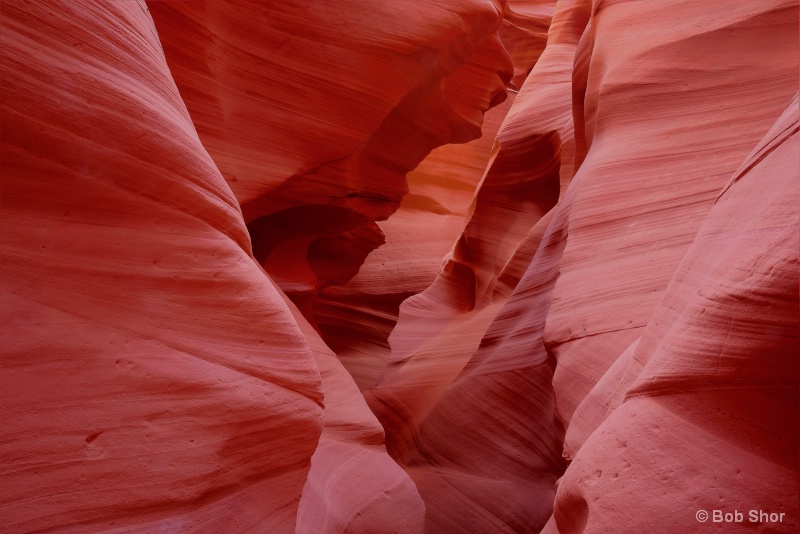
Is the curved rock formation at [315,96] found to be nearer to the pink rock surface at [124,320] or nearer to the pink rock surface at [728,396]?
the pink rock surface at [124,320]

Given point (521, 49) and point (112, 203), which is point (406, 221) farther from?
point (112, 203)

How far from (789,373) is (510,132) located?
23.0 feet

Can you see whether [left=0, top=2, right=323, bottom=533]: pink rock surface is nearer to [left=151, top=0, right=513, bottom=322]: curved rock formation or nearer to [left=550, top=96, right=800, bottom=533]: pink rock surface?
[left=550, top=96, right=800, bottom=533]: pink rock surface

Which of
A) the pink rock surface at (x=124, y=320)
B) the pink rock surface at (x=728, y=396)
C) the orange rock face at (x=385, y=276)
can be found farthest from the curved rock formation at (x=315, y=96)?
the pink rock surface at (x=728, y=396)

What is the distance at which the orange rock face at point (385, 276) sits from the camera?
6.67 feet

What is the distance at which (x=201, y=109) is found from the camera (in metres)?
4.95

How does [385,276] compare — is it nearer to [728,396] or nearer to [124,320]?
[124,320]

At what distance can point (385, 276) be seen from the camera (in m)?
9.67

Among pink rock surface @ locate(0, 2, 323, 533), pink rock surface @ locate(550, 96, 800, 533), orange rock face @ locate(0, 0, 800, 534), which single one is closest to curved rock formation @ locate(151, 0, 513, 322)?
orange rock face @ locate(0, 0, 800, 534)

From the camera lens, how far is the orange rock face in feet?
6.67

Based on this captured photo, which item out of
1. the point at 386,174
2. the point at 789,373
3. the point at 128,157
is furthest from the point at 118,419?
the point at 386,174

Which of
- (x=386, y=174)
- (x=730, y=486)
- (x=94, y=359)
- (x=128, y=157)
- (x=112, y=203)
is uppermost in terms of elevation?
(x=128, y=157)

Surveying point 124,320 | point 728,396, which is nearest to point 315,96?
point 124,320

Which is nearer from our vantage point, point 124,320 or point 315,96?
point 124,320
